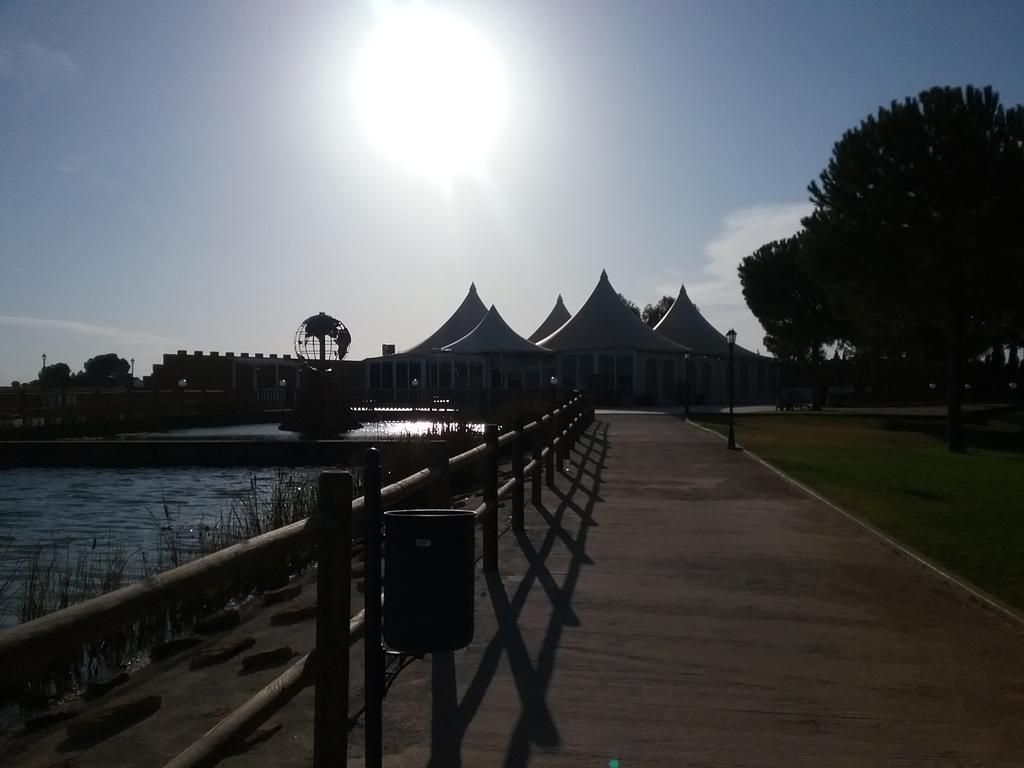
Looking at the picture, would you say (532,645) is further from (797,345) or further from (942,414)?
(797,345)

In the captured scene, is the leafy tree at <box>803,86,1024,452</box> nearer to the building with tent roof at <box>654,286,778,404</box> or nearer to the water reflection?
the water reflection

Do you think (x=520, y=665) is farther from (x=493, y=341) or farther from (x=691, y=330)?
(x=691, y=330)

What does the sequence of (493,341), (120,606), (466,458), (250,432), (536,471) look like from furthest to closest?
(493,341)
(250,432)
(536,471)
(466,458)
(120,606)

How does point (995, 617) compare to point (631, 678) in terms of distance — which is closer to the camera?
point (631, 678)

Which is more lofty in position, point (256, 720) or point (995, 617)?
point (256, 720)

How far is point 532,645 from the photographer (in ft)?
18.0

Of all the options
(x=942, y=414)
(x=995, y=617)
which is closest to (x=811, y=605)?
(x=995, y=617)

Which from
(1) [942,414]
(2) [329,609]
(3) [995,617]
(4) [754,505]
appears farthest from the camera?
(1) [942,414]

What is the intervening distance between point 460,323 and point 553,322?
27.7 ft

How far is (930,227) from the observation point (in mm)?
28750

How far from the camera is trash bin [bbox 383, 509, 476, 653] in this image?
12.6 feet

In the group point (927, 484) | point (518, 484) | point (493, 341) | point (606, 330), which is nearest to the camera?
point (518, 484)

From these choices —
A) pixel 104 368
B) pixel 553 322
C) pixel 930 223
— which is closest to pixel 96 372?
pixel 104 368

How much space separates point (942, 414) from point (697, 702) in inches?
1574
